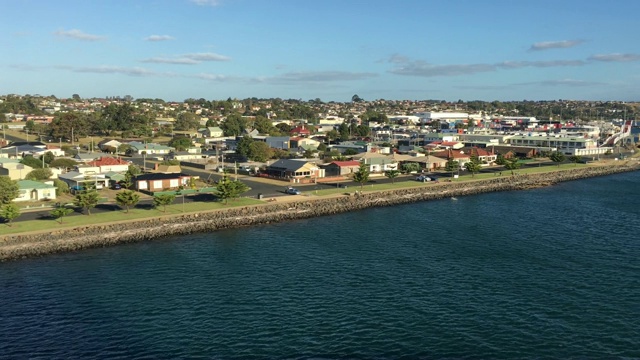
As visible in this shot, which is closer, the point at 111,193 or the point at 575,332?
the point at 575,332

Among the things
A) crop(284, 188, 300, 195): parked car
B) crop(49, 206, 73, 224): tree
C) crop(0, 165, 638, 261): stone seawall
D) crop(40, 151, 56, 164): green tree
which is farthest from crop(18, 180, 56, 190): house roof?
crop(284, 188, 300, 195): parked car

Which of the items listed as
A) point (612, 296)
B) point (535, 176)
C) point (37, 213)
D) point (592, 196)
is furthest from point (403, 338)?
point (535, 176)

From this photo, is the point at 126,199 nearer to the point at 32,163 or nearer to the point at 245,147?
the point at 32,163

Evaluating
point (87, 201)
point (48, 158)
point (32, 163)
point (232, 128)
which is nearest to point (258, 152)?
point (48, 158)

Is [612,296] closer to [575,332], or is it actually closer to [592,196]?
[575,332]

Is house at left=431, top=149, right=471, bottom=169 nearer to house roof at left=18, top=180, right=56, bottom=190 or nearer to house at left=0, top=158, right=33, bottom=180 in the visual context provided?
house roof at left=18, top=180, right=56, bottom=190

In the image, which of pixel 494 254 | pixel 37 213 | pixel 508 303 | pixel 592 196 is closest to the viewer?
pixel 508 303
